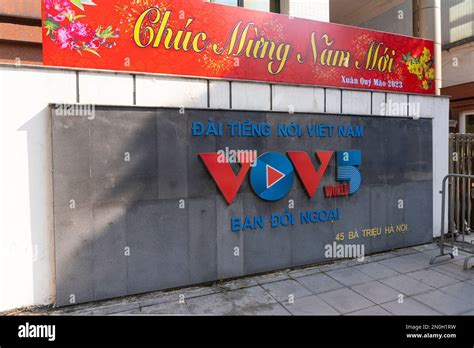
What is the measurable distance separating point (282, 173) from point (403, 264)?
2995 millimetres

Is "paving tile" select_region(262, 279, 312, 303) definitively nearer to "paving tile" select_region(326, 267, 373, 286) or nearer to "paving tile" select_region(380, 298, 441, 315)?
"paving tile" select_region(326, 267, 373, 286)

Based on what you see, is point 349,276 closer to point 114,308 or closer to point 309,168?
point 309,168

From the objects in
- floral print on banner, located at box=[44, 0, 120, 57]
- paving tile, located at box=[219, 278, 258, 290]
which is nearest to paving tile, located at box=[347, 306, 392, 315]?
paving tile, located at box=[219, 278, 258, 290]

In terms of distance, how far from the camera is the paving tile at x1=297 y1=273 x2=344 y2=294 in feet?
16.5

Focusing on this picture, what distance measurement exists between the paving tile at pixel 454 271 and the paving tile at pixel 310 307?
269 cm

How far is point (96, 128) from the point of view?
4.58 metres

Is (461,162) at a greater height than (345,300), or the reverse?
(461,162)

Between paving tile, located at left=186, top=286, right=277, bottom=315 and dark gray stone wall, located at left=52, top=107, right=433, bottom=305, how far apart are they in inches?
20.2

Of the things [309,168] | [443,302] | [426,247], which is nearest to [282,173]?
[309,168]

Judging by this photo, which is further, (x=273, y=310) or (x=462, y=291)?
(x=462, y=291)

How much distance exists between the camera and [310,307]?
175 inches
